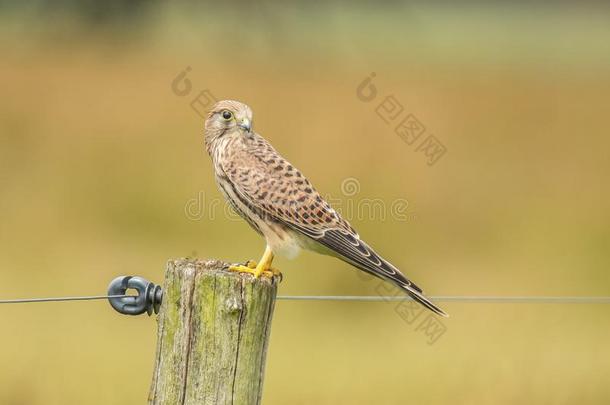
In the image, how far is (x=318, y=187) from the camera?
8406mm

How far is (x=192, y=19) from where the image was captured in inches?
503

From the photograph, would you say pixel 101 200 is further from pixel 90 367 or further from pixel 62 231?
pixel 90 367

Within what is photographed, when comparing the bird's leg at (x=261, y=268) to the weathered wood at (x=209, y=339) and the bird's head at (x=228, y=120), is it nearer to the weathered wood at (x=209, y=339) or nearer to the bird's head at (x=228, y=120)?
the weathered wood at (x=209, y=339)

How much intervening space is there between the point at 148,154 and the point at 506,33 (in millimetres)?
8949

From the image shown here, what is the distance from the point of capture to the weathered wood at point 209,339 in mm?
3236

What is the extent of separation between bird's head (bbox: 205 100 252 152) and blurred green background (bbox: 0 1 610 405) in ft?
5.43

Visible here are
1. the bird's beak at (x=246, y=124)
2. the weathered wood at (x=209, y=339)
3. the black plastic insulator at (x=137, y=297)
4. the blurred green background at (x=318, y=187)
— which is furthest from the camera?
the blurred green background at (x=318, y=187)

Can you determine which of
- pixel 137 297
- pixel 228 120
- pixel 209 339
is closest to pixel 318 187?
pixel 228 120

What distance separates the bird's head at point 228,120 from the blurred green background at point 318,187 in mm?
1654

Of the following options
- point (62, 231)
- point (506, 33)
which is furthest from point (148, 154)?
point (506, 33)

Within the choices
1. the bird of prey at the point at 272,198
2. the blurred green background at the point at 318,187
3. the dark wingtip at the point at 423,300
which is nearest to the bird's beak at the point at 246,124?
the bird of prey at the point at 272,198

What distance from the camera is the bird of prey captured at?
434 centimetres

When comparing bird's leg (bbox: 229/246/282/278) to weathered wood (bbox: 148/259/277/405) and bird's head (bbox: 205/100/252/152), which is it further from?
bird's head (bbox: 205/100/252/152)

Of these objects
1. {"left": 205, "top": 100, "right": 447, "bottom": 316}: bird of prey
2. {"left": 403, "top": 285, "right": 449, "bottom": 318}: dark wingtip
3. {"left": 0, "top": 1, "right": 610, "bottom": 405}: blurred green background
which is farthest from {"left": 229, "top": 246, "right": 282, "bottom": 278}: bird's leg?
{"left": 0, "top": 1, "right": 610, "bottom": 405}: blurred green background
